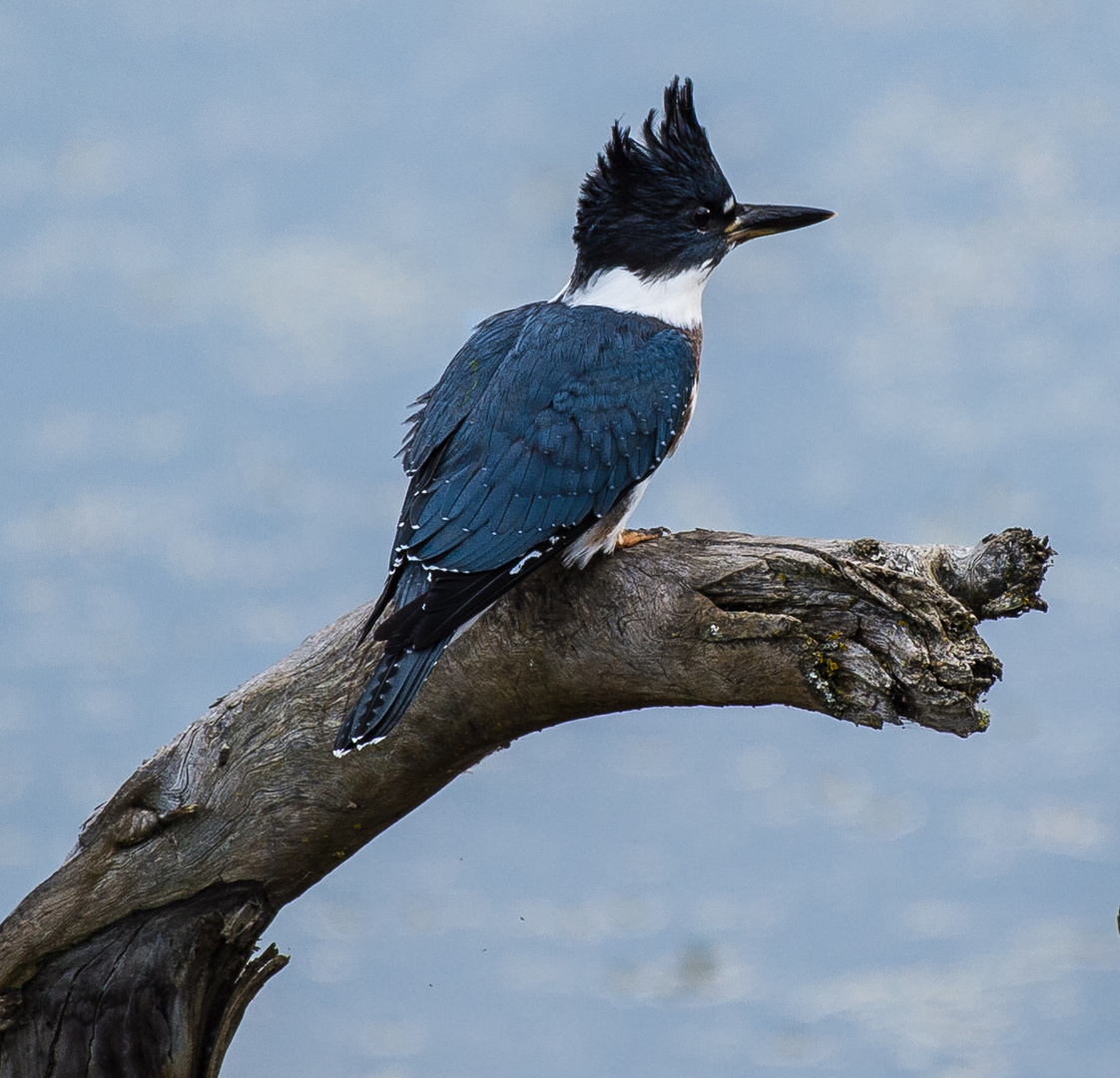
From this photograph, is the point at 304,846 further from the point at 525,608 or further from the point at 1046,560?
the point at 1046,560

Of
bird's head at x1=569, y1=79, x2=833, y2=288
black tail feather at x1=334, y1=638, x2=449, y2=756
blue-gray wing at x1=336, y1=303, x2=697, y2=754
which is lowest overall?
black tail feather at x1=334, y1=638, x2=449, y2=756

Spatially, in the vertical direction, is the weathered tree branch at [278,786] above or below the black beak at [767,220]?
below

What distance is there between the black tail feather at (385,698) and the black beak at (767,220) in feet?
3.94

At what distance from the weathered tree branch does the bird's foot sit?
0.06 metres

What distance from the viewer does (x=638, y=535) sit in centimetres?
268

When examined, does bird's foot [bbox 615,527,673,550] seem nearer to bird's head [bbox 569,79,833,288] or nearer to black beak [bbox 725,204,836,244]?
bird's head [bbox 569,79,833,288]

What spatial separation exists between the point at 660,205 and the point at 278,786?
4.59ft

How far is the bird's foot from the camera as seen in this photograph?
8.60ft

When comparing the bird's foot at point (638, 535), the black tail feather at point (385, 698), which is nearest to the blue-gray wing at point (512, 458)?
the black tail feather at point (385, 698)

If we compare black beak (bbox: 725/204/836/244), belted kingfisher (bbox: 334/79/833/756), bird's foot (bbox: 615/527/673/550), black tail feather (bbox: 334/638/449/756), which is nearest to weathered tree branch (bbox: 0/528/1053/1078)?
bird's foot (bbox: 615/527/673/550)

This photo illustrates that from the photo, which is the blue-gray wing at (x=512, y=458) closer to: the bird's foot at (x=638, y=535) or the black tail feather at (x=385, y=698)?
the black tail feather at (x=385, y=698)

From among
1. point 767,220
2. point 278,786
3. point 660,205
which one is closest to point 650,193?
point 660,205

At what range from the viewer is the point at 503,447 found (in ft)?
8.02

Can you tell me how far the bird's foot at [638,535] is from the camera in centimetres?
262
